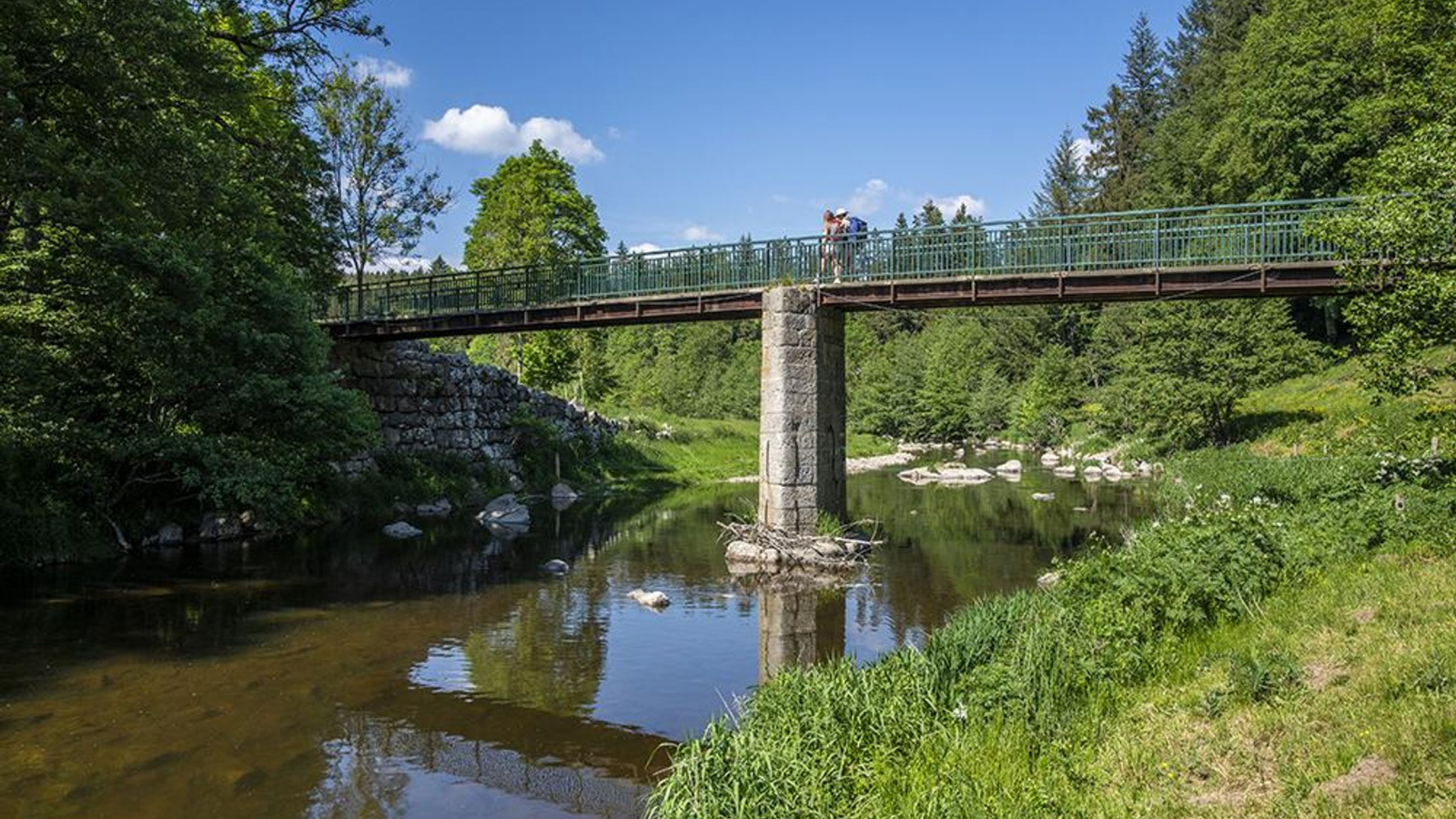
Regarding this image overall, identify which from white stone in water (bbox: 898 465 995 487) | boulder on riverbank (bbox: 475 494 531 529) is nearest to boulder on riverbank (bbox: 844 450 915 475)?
white stone in water (bbox: 898 465 995 487)

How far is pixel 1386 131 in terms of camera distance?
38.6 metres

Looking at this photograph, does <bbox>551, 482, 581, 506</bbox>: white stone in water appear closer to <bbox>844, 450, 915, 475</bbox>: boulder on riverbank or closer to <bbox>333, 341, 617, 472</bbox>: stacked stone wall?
<bbox>333, 341, 617, 472</bbox>: stacked stone wall

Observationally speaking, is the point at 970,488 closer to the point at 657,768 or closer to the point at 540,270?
the point at 540,270

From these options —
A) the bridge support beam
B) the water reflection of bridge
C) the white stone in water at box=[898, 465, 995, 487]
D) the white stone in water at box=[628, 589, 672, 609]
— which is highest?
the bridge support beam

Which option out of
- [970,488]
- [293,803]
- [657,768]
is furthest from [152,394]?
[970,488]

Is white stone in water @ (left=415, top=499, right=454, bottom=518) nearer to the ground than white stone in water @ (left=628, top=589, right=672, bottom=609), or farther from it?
farther from it

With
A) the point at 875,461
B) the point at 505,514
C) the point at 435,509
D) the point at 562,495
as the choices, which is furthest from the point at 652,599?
the point at 875,461

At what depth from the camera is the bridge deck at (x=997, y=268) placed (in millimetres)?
20734

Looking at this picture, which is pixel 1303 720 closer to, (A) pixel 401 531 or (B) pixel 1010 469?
(A) pixel 401 531

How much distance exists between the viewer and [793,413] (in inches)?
889

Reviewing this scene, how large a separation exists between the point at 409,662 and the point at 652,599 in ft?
17.5

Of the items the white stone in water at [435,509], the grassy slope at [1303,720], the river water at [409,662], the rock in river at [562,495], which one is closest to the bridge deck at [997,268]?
the river water at [409,662]

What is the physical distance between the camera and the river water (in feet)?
30.7

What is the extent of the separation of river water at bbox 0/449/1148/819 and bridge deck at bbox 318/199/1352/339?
6.69 meters
